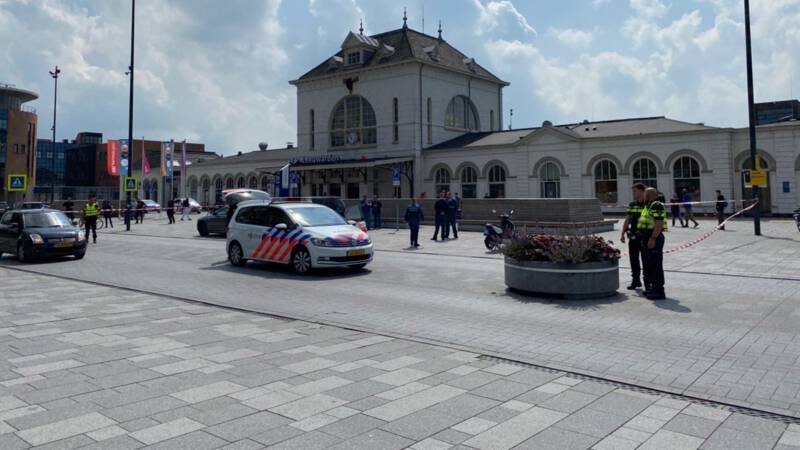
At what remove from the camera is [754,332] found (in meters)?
7.43

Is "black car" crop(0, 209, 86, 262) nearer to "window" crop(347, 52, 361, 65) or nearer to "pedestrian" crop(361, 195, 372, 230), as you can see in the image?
"pedestrian" crop(361, 195, 372, 230)

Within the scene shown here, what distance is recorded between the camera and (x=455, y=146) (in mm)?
44594

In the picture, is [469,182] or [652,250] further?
[469,182]

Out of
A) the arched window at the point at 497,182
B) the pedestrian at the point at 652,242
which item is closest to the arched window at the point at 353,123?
the arched window at the point at 497,182

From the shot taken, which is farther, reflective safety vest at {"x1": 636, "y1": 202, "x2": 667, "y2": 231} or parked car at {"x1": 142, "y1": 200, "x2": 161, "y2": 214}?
parked car at {"x1": 142, "y1": 200, "x2": 161, "y2": 214}

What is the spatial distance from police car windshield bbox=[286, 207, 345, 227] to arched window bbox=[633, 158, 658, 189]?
25.7m

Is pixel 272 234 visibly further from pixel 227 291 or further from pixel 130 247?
pixel 130 247

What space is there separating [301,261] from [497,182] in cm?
2902

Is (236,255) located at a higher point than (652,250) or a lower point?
lower

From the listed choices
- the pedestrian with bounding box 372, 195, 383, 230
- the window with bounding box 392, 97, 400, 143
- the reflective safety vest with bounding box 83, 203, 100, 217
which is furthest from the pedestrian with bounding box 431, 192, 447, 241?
the window with bounding box 392, 97, 400, 143

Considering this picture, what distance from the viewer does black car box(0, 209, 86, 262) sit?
16812 mm

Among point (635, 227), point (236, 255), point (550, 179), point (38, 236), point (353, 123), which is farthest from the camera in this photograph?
point (353, 123)

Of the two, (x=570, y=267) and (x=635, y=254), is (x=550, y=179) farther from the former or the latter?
(x=570, y=267)

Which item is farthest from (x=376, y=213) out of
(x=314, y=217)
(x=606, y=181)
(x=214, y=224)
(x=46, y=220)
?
(x=314, y=217)
